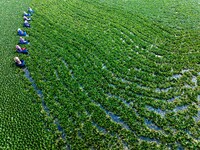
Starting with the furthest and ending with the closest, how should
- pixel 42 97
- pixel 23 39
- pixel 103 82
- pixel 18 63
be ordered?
pixel 23 39
pixel 18 63
pixel 103 82
pixel 42 97

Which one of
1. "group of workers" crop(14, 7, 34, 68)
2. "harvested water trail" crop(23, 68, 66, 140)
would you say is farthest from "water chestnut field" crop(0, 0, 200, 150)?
"group of workers" crop(14, 7, 34, 68)

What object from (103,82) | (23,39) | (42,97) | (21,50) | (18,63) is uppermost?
(103,82)

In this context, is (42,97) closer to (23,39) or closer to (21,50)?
(21,50)

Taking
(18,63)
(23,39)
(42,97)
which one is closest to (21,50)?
(23,39)

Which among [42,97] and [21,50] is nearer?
[42,97]

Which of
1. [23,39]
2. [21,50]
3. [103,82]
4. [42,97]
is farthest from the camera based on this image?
[23,39]

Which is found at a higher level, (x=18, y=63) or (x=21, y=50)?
(x=21, y=50)

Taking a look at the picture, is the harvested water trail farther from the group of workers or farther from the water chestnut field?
the group of workers

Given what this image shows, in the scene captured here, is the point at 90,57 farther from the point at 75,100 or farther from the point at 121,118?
the point at 121,118

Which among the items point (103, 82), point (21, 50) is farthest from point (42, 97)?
point (21, 50)
